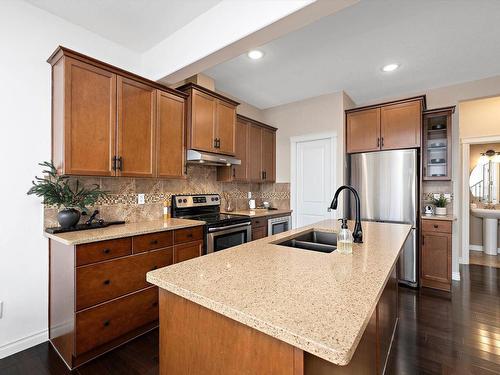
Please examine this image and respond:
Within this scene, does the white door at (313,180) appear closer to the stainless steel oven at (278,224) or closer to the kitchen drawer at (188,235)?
the stainless steel oven at (278,224)

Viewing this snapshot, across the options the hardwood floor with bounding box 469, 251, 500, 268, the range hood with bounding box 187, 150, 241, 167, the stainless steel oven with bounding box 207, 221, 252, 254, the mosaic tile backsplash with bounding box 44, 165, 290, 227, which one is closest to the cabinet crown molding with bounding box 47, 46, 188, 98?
the range hood with bounding box 187, 150, 241, 167

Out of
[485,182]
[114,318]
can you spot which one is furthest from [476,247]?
[114,318]

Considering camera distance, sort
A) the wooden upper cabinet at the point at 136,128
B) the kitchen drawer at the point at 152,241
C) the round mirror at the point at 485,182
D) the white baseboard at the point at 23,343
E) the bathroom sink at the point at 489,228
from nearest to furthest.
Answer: the white baseboard at the point at 23,343, the kitchen drawer at the point at 152,241, the wooden upper cabinet at the point at 136,128, the bathroom sink at the point at 489,228, the round mirror at the point at 485,182

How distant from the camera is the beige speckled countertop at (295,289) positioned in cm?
63

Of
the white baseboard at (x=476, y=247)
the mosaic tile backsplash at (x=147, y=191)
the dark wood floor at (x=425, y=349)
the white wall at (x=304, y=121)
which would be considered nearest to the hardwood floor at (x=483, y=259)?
the white baseboard at (x=476, y=247)

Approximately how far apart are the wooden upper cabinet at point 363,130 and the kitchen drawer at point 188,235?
257cm

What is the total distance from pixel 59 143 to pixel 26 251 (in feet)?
2.99

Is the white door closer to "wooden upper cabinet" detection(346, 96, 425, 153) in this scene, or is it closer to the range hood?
"wooden upper cabinet" detection(346, 96, 425, 153)

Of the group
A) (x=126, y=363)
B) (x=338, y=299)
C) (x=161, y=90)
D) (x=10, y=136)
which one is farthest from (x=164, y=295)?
(x=161, y=90)

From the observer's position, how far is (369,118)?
362 centimetres

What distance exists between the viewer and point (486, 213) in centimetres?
450

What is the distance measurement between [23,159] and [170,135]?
4.07 ft

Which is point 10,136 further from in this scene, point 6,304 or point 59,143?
point 6,304

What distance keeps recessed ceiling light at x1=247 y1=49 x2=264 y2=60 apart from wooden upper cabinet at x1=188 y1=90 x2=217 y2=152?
2.28ft
